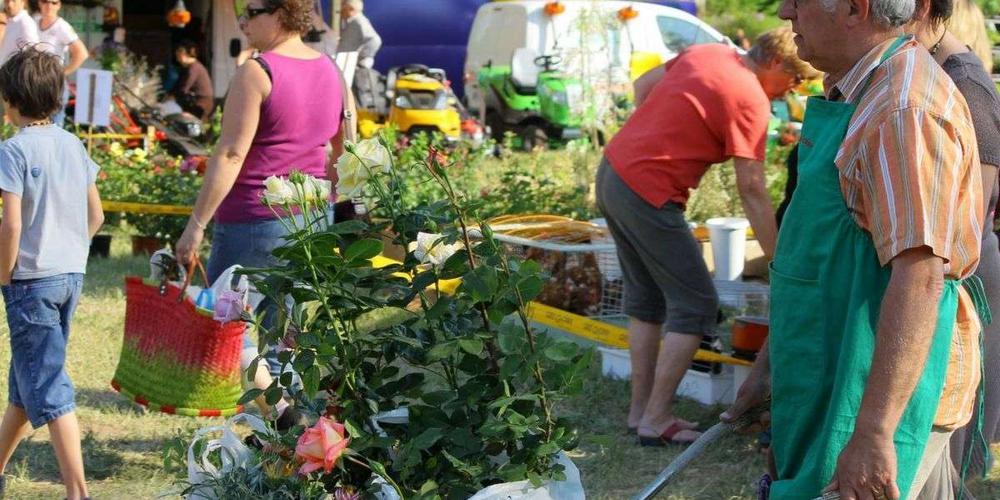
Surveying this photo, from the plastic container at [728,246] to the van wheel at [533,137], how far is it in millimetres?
8448

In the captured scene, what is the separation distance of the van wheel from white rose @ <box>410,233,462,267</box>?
12.4 metres

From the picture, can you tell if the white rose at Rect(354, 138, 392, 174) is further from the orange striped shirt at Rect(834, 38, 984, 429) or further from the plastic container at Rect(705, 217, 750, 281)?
the plastic container at Rect(705, 217, 750, 281)

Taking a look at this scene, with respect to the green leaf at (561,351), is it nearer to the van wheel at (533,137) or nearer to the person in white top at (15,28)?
the person in white top at (15,28)

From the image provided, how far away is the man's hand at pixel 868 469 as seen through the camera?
1965mm

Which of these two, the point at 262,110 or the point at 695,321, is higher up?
the point at 262,110

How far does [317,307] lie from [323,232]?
14 centimetres

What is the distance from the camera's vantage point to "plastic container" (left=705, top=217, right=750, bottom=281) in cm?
618

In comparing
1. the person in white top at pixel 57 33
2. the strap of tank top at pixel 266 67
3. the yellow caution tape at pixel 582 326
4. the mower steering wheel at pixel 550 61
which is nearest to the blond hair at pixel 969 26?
the strap of tank top at pixel 266 67

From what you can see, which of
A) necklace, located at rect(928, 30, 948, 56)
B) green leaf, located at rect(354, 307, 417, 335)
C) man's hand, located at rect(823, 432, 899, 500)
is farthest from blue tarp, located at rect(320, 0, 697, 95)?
man's hand, located at rect(823, 432, 899, 500)

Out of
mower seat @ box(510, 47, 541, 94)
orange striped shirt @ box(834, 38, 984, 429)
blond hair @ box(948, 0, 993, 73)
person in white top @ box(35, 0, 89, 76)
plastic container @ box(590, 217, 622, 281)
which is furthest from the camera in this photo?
mower seat @ box(510, 47, 541, 94)

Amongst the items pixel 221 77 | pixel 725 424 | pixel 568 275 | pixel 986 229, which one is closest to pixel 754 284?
pixel 568 275

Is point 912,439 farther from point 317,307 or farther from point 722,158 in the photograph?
point 722,158

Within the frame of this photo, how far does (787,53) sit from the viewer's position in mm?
4418

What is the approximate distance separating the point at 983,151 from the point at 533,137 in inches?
467
